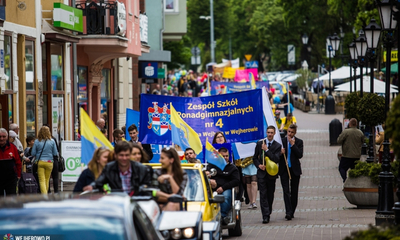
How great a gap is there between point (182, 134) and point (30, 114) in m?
8.38

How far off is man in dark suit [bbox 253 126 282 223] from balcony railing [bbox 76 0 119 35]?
36.8 ft

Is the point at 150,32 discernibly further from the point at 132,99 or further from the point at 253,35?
the point at 253,35

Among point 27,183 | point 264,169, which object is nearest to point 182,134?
point 264,169

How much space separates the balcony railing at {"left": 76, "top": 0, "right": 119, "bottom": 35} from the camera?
23750 millimetres

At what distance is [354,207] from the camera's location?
1527cm

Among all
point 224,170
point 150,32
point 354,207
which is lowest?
point 354,207

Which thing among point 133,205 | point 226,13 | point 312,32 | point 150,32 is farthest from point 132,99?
point 226,13

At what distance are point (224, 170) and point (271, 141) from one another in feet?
6.25

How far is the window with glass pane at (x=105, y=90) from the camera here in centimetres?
2898

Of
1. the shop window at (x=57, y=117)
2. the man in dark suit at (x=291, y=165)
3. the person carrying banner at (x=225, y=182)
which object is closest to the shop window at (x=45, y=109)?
the shop window at (x=57, y=117)

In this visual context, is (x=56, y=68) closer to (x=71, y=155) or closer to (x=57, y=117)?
(x=57, y=117)

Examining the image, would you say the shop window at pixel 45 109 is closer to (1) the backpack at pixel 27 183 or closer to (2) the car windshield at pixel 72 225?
(1) the backpack at pixel 27 183

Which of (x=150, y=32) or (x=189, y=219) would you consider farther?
(x=150, y=32)

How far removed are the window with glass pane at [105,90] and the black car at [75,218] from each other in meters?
23.2
